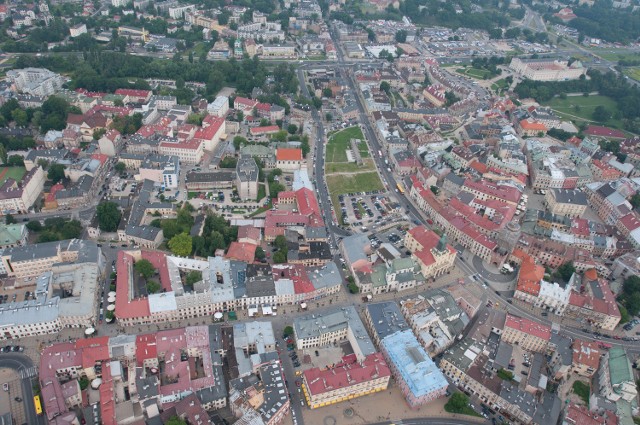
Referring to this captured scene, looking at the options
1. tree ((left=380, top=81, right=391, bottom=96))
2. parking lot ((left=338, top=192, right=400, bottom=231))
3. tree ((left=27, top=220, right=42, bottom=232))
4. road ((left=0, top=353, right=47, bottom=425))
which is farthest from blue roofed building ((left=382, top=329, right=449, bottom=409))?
tree ((left=380, top=81, right=391, bottom=96))

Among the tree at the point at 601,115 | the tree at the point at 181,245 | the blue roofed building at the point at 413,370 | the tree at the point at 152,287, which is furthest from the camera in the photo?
the tree at the point at 601,115

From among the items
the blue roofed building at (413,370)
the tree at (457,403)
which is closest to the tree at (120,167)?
the blue roofed building at (413,370)

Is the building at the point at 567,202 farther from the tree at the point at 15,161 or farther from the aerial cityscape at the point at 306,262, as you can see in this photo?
the tree at the point at 15,161

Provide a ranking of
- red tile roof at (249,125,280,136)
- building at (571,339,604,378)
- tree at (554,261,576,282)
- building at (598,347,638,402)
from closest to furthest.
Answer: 1. building at (598,347,638,402)
2. building at (571,339,604,378)
3. tree at (554,261,576,282)
4. red tile roof at (249,125,280,136)

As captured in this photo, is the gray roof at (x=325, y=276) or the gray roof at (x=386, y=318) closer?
the gray roof at (x=386, y=318)

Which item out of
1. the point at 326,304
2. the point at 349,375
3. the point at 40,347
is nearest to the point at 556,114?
the point at 326,304

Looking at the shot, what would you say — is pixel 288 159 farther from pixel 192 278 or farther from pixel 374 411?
pixel 374 411

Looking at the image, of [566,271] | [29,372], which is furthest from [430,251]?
[29,372]

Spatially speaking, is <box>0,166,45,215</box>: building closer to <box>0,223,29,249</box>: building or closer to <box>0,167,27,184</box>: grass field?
<box>0,223,29,249</box>: building
